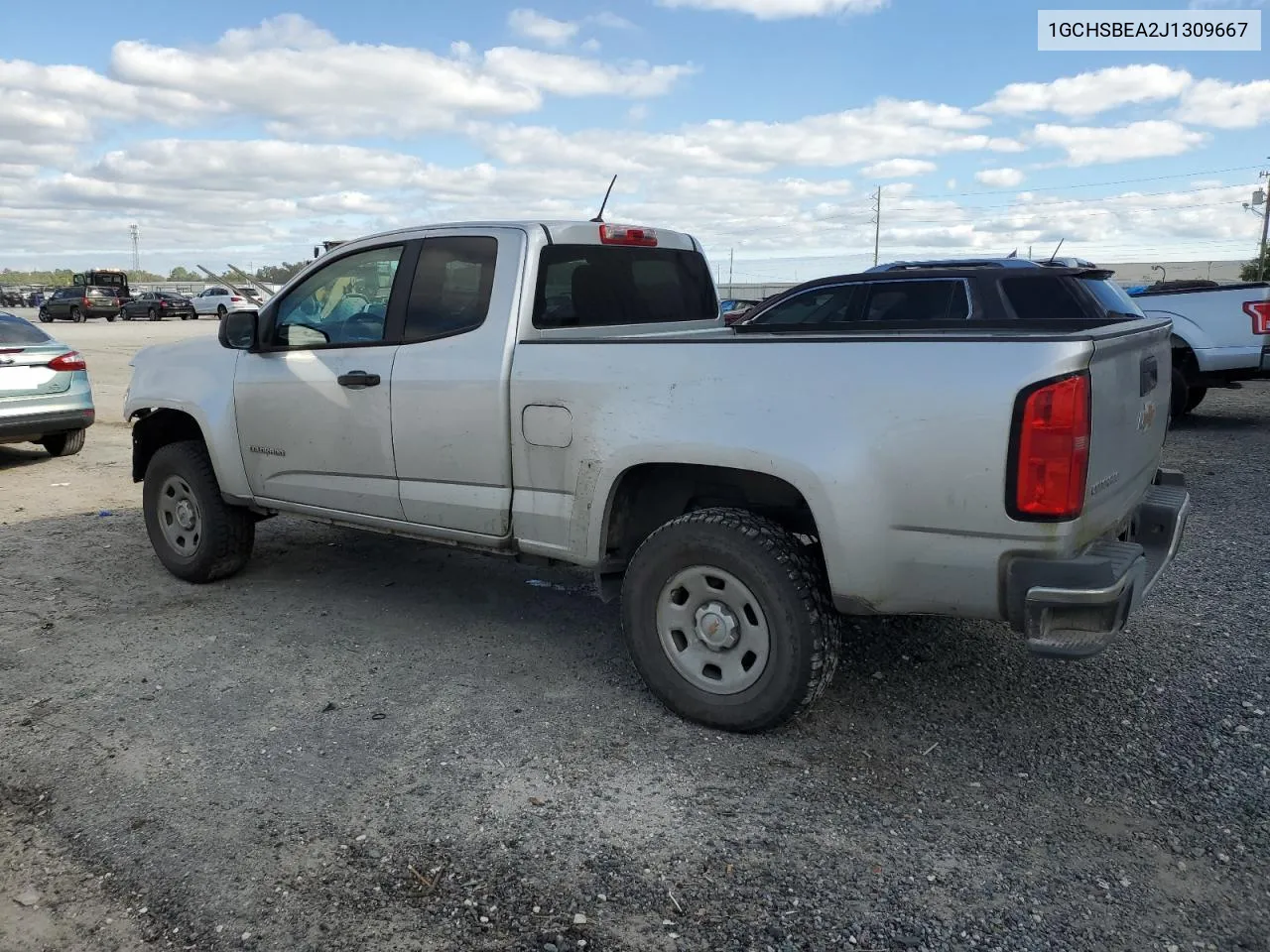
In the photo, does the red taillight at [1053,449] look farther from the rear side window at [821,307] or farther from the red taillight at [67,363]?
the red taillight at [67,363]

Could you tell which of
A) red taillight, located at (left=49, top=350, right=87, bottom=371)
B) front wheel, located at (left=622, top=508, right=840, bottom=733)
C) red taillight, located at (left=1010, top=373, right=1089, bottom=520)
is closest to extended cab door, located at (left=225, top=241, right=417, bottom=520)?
front wheel, located at (left=622, top=508, right=840, bottom=733)

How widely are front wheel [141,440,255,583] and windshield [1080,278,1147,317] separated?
6.59 m

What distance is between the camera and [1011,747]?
3611 mm

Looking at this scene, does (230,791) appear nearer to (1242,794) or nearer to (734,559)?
(734,559)

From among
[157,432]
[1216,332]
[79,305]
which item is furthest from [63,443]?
[79,305]

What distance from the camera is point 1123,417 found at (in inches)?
133

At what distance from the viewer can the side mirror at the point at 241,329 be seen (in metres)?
5.08

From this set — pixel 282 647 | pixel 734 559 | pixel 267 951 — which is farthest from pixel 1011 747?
pixel 282 647

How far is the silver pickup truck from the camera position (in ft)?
10.1

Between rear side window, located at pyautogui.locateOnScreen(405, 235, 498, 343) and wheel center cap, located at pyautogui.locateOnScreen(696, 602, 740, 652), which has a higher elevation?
rear side window, located at pyautogui.locateOnScreen(405, 235, 498, 343)

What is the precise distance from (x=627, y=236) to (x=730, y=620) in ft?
6.99

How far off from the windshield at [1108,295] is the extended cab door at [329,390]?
5829mm

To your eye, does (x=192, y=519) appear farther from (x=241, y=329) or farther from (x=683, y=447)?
(x=683, y=447)

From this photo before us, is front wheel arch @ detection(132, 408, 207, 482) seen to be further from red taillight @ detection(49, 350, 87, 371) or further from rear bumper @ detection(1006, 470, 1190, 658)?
rear bumper @ detection(1006, 470, 1190, 658)
